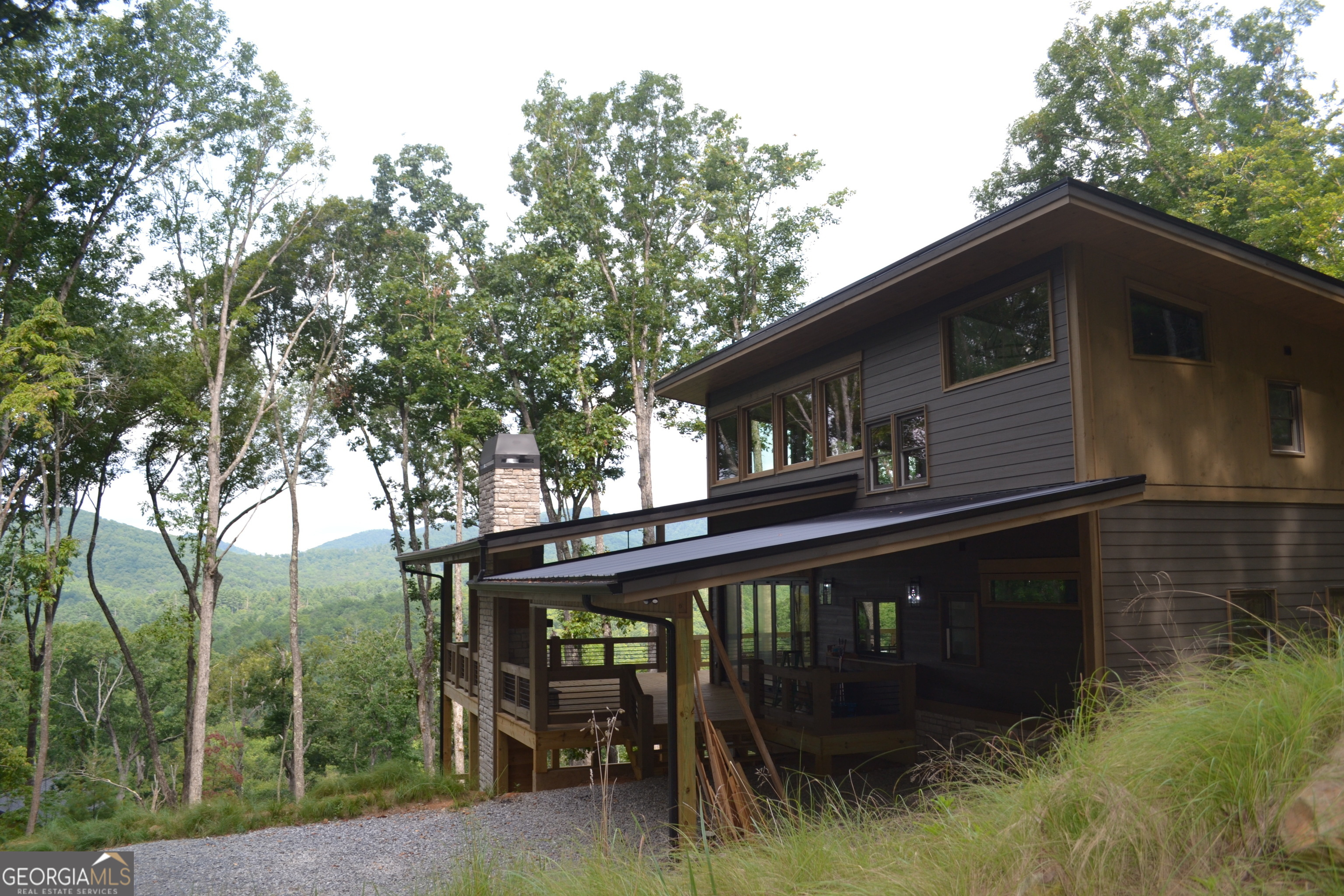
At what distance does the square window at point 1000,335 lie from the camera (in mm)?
9195

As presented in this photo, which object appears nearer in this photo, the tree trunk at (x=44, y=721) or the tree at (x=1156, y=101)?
the tree trunk at (x=44, y=721)

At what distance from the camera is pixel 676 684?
664 cm

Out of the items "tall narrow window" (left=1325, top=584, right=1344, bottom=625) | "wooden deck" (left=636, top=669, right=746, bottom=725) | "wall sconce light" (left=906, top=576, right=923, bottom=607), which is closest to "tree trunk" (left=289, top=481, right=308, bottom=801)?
"wooden deck" (left=636, top=669, right=746, bottom=725)

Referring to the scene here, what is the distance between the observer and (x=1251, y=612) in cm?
952

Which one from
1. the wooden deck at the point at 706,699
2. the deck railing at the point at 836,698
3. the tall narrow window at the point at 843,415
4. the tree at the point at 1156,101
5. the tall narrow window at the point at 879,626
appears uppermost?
the tree at the point at 1156,101

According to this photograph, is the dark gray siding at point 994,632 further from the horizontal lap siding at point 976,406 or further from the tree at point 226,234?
the tree at point 226,234

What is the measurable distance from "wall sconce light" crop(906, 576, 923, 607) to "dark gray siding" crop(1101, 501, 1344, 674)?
284 cm

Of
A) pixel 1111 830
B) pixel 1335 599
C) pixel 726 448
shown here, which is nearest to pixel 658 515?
pixel 726 448

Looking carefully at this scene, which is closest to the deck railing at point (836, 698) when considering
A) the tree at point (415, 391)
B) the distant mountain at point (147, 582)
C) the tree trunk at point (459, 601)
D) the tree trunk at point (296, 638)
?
the tree trunk at point (459, 601)

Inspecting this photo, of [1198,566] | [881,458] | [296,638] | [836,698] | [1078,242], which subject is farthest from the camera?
[296,638]

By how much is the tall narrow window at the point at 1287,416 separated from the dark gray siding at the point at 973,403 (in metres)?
3.58

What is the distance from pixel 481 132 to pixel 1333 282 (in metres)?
25.7

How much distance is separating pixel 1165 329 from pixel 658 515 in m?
6.67

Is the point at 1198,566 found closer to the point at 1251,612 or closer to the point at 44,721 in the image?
the point at 1251,612
